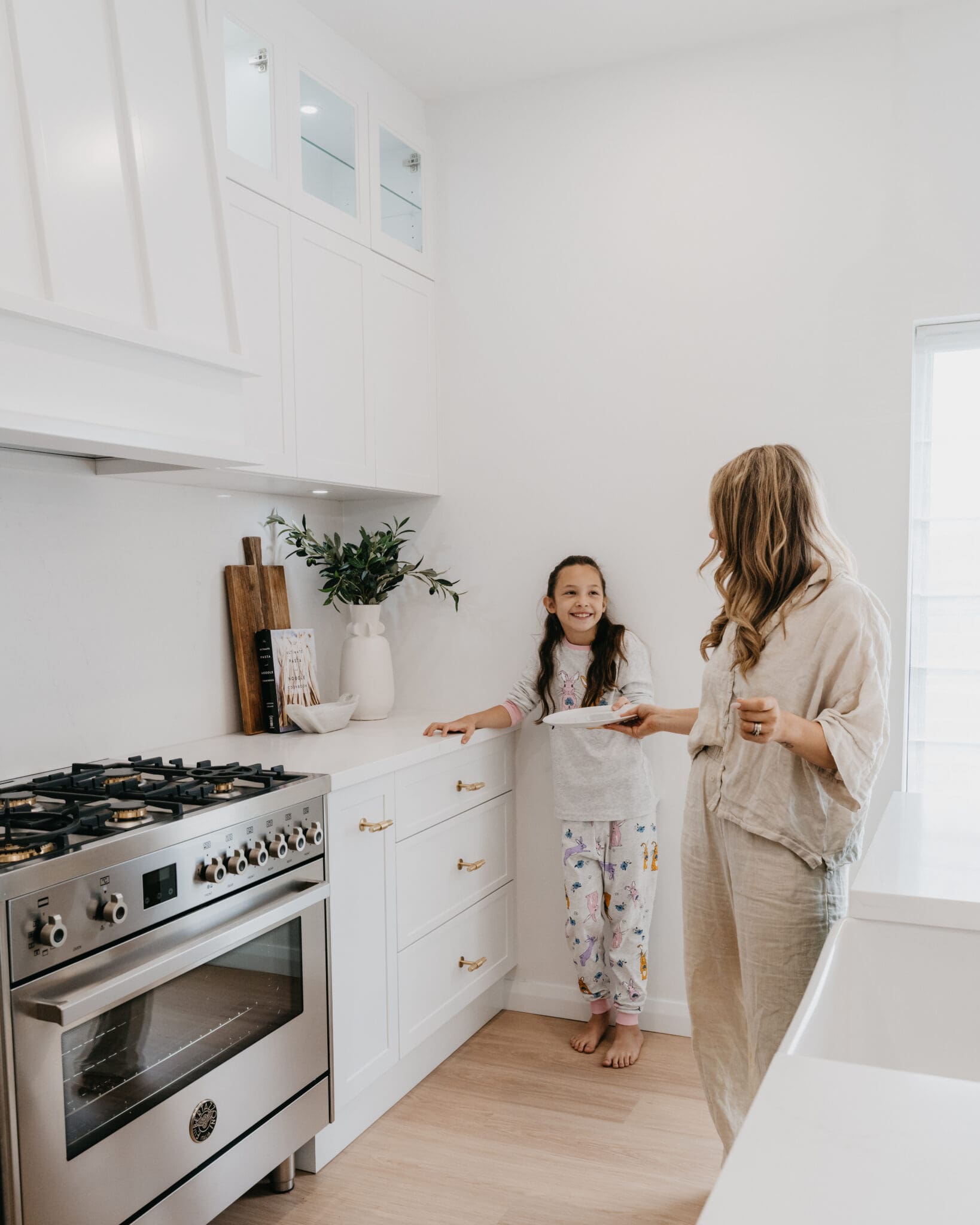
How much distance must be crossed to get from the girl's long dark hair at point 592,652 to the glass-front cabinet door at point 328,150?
1084 millimetres

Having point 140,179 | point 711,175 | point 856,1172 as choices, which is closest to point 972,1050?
point 856,1172

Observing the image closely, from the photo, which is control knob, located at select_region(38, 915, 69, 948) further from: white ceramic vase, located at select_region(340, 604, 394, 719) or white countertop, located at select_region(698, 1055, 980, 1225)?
white ceramic vase, located at select_region(340, 604, 394, 719)

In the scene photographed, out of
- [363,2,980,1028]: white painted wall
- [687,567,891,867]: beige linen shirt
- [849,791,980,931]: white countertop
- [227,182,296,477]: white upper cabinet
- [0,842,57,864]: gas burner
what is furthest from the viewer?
[363,2,980,1028]: white painted wall

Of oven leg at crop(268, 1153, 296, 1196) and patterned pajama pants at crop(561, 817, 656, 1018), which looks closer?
oven leg at crop(268, 1153, 296, 1196)

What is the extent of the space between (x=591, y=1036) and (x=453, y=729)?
96cm

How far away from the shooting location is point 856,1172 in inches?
27.0

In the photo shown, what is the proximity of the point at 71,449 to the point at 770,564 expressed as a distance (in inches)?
50.7

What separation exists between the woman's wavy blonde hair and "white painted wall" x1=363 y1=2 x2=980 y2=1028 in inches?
38.2

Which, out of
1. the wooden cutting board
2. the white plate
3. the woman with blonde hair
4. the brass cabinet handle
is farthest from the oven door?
the woman with blonde hair

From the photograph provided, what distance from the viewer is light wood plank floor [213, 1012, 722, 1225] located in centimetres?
209

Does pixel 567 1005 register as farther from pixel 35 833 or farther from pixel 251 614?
pixel 35 833

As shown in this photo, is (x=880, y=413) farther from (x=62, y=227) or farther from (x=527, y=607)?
(x=62, y=227)

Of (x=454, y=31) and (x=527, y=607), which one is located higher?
(x=454, y=31)

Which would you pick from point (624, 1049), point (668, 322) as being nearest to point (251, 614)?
point (668, 322)
